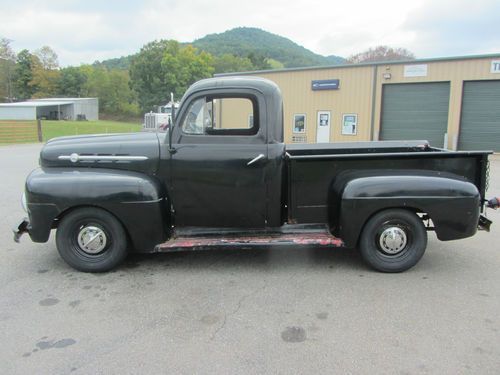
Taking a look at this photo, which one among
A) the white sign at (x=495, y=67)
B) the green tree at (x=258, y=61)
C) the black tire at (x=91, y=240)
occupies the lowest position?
the black tire at (x=91, y=240)

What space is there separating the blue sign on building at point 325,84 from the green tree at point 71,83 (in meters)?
90.7

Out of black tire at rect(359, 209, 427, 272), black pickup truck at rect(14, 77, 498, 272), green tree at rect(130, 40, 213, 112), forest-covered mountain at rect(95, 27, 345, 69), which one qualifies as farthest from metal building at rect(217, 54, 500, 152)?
forest-covered mountain at rect(95, 27, 345, 69)

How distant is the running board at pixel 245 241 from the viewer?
4371mm

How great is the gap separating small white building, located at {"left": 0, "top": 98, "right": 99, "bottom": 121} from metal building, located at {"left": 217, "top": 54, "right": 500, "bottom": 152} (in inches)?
2128

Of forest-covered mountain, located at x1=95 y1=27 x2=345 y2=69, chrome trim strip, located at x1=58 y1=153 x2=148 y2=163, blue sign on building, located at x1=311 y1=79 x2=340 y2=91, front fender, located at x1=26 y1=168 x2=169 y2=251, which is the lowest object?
front fender, located at x1=26 y1=168 x2=169 y2=251

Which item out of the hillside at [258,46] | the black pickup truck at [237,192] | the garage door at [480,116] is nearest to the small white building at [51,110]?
the hillside at [258,46]

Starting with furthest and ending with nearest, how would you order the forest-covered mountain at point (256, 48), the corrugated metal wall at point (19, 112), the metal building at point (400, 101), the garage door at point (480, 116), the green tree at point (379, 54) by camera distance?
the forest-covered mountain at point (256, 48)
the green tree at point (379, 54)
the corrugated metal wall at point (19, 112)
the metal building at point (400, 101)
the garage door at point (480, 116)

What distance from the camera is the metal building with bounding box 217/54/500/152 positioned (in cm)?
1928

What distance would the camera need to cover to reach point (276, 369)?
278 cm

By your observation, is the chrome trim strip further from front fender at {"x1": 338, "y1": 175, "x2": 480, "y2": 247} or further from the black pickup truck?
front fender at {"x1": 338, "y1": 175, "x2": 480, "y2": 247}

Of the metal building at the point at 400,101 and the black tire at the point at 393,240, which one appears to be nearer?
the black tire at the point at 393,240

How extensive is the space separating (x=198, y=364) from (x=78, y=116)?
8139cm

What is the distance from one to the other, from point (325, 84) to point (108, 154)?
1930cm

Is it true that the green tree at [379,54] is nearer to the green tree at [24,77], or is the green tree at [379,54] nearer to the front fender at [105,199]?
the green tree at [24,77]
